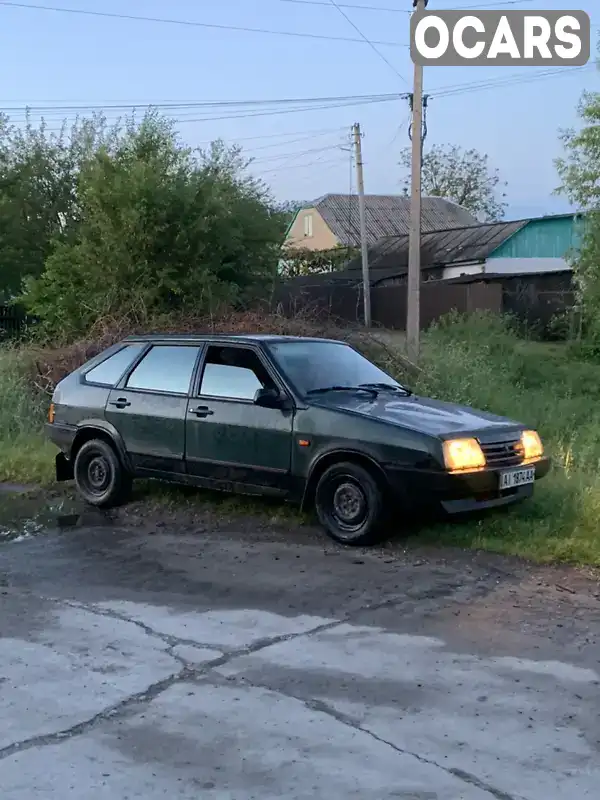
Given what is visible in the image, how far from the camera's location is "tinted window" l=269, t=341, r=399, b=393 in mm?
7684

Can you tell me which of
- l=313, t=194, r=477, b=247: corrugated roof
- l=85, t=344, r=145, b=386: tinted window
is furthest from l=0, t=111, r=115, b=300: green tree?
l=313, t=194, r=477, b=247: corrugated roof

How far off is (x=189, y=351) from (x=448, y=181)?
73.8 m

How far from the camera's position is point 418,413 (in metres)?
7.21

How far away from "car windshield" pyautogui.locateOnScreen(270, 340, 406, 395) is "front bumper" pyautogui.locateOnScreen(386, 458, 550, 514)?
1229 millimetres

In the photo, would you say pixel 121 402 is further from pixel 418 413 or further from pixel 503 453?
pixel 503 453

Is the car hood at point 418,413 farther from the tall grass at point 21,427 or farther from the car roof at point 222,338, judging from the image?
the tall grass at point 21,427

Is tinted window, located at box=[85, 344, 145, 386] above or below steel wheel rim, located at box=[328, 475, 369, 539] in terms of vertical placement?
above

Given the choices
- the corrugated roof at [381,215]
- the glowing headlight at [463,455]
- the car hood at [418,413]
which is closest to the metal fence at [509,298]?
the car hood at [418,413]

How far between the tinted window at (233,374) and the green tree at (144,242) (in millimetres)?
8902

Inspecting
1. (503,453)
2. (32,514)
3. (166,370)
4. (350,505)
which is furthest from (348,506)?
(32,514)

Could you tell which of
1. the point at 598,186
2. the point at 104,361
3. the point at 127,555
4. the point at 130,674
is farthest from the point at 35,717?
the point at 598,186

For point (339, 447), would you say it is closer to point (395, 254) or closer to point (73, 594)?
point (73, 594)

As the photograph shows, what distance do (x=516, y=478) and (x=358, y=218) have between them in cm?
5681

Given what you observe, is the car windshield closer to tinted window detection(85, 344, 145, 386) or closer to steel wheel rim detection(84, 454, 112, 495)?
tinted window detection(85, 344, 145, 386)
